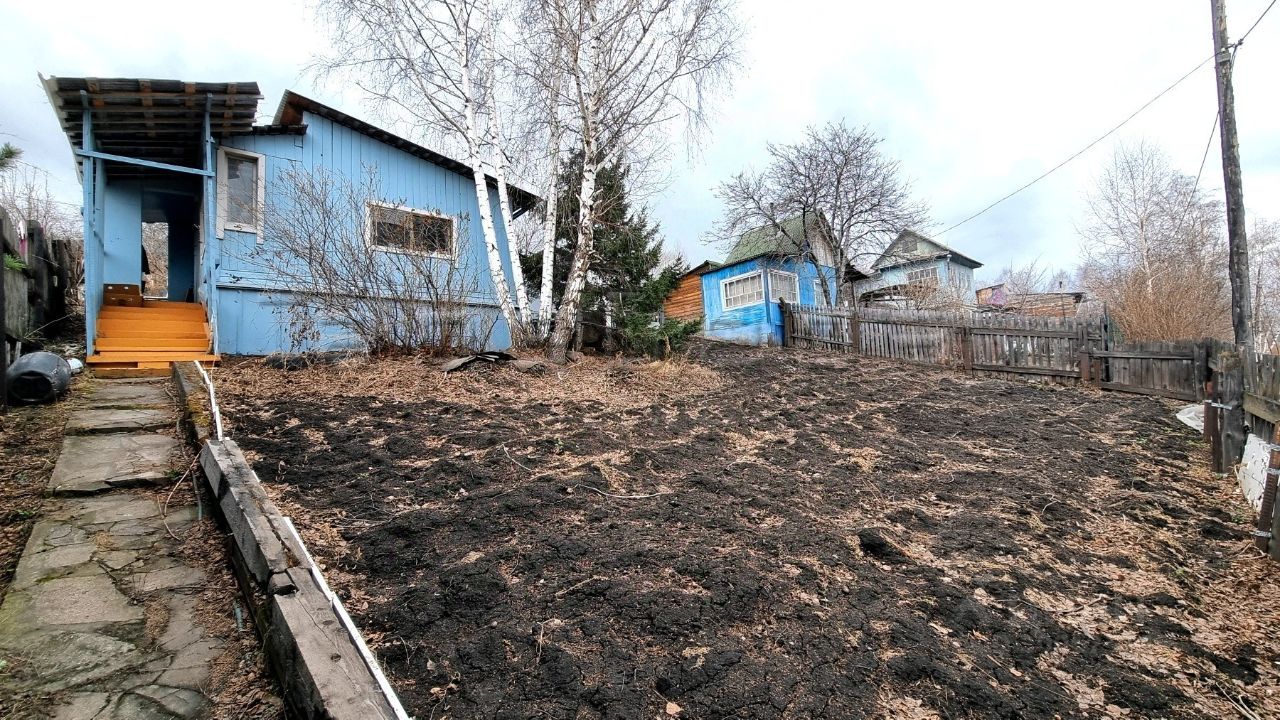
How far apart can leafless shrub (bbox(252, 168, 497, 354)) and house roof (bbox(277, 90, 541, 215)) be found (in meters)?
2.16

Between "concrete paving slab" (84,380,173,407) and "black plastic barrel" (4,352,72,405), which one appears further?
"concrete paving slab" (84,380,173,407)

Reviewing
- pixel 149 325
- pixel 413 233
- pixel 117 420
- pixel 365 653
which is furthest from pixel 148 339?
pixel 365 653

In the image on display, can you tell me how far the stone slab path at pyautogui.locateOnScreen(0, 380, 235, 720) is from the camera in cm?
173

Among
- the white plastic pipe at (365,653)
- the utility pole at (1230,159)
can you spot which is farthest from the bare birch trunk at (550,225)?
the utility pole at (1230,159)

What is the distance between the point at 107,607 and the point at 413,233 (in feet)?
Result: 16.6

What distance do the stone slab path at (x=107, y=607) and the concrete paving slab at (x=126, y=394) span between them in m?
1.56

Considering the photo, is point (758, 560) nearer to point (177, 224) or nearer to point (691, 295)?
point (177, 224)

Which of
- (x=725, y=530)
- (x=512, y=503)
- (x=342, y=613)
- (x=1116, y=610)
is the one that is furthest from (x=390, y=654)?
(x=1116, y=610)

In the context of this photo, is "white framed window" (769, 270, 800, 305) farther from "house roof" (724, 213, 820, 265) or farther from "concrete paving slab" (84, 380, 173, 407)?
"concrete paving slab" (84, 380, 173, 407)

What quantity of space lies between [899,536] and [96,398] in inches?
262

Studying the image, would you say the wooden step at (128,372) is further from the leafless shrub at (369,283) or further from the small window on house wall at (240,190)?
the small window on house wall at (240,190)

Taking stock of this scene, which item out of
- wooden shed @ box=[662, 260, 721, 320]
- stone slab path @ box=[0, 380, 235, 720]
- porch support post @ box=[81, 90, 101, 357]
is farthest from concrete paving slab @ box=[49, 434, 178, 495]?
wooden shed @ box=[662, 260, 721, 320]

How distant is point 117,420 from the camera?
416 centimetres

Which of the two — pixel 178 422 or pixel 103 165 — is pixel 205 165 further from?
pixel 178 422
